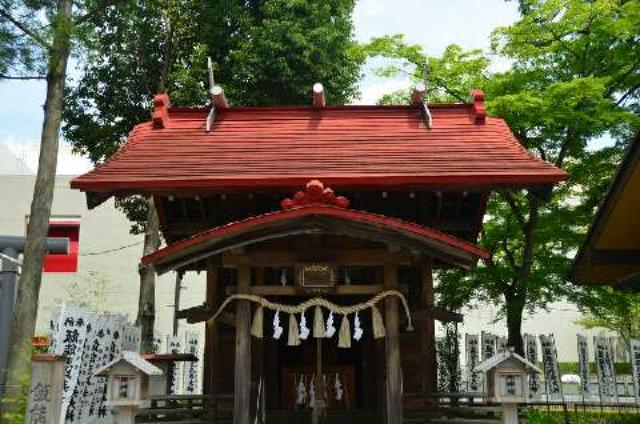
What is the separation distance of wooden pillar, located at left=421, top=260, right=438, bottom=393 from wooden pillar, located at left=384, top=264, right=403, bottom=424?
3.29 ft

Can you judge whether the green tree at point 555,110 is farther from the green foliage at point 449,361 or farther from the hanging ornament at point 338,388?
the hanging ornament at point 338,388

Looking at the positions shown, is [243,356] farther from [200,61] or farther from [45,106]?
[200,61]

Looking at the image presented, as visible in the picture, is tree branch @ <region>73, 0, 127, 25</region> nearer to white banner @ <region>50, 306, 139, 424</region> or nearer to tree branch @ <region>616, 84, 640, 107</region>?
white banner @ <region>50, 306, 139, 424</region>

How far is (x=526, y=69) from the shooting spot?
53.9 ft

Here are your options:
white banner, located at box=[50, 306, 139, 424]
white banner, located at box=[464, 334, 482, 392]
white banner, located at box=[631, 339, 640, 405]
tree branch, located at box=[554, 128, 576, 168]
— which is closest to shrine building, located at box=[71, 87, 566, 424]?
white banner, located at box=[50, 306, 139, 424]

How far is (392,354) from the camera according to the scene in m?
8.54

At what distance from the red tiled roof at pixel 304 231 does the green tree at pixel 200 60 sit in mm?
11837

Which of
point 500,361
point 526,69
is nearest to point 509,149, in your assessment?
point 500,361

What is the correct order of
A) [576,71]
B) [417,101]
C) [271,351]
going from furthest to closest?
[576,71] → [417,101] → [271,351]

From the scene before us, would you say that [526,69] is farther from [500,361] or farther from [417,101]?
[500,361]

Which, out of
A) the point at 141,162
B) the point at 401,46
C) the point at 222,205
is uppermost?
the point at 401,46

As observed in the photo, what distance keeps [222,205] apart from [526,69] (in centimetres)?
977

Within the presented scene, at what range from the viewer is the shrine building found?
854 centimetres

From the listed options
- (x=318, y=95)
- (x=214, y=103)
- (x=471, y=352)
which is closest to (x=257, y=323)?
(x=214, y=103)
